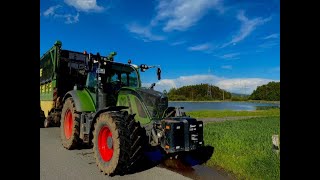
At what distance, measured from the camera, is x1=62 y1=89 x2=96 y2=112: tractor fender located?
7.49 meters

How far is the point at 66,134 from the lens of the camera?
8.46m

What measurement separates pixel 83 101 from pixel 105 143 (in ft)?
6.56

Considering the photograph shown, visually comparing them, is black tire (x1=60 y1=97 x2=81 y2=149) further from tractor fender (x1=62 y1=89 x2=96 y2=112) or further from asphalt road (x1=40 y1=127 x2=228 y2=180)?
asphalt road (x1=40 y1=127 x2=228 y2=180)

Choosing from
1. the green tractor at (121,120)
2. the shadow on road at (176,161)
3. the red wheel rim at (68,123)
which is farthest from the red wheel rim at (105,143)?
the red wheel rim at (68,123)

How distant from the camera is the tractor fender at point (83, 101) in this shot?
7.49 m

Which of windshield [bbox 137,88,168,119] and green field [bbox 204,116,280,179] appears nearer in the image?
green field [bbox 204,116,280,179]

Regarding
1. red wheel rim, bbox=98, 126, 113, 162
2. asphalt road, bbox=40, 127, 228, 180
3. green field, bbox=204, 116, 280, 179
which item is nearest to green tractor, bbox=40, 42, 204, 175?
red wheel rim, bbox=98, 126, 113, 162

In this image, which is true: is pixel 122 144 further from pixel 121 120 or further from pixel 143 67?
pixel 143 67

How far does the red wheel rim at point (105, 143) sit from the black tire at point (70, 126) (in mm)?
1696

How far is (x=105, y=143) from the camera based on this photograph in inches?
240

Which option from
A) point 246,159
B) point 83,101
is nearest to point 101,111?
point 83,101
